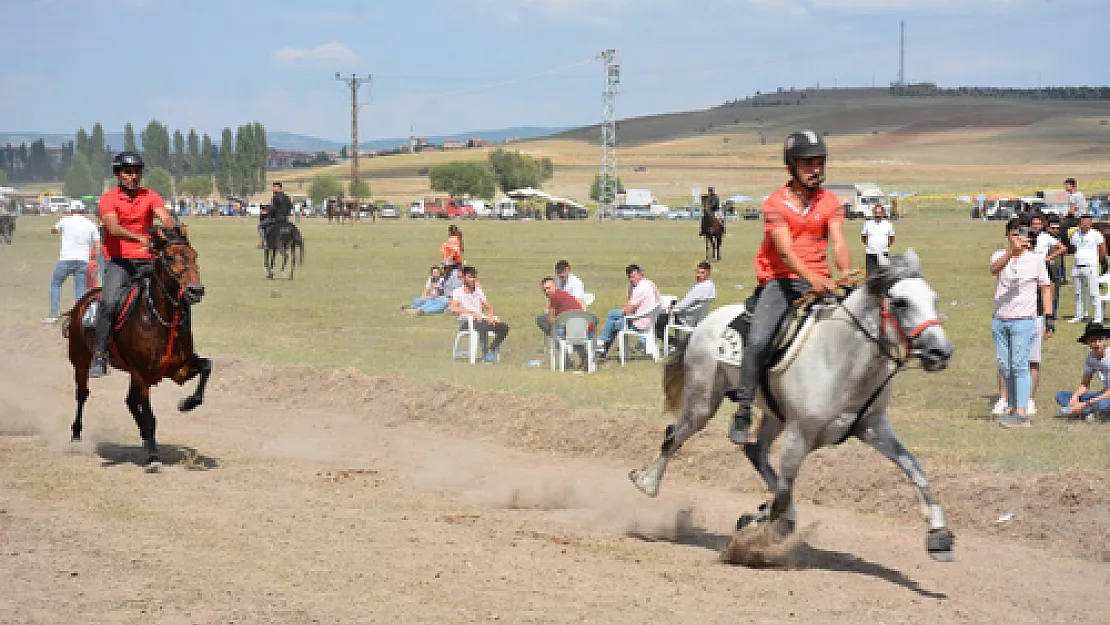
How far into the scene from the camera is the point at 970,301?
2689cm

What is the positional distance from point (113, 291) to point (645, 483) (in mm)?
5877

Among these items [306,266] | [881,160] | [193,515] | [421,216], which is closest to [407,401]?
[193,515]

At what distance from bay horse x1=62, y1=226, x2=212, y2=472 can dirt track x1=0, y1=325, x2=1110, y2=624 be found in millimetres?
714

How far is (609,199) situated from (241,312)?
296ft

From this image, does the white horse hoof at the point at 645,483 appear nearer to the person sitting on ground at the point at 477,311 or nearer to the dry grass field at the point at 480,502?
the dry grass field at the point at 480,502

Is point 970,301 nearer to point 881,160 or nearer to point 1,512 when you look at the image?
point 1,512

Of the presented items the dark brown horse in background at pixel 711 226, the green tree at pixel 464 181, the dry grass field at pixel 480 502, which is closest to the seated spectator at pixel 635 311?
the dry grass field at pixel 480 502

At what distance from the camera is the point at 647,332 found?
19.7 m

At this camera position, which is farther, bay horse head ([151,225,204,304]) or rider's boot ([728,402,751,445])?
bay horse head ([151,225,204,304])

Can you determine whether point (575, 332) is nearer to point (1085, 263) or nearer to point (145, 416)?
point (145, 416)

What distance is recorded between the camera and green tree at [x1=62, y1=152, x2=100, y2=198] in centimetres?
14288

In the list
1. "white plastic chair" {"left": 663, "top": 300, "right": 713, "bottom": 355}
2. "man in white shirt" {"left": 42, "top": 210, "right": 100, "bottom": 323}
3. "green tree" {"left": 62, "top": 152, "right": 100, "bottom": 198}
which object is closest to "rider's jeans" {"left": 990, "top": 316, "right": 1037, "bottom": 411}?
"white plastic chair" {"left": 663, "top": 300, "right": 713, "bottom": 355}

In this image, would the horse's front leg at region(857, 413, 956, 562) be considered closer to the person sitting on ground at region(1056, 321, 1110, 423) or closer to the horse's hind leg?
the person sitting on ground at region(1056, 321, 1110, 423)

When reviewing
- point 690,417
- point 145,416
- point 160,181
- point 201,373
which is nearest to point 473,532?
point 690,417
